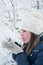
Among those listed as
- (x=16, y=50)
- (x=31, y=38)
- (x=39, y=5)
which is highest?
(x=31, y=38)

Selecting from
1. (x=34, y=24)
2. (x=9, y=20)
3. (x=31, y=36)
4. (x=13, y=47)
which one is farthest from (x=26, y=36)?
(x=9, y=20)

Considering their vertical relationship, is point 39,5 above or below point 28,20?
below

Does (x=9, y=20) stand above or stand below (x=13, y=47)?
below

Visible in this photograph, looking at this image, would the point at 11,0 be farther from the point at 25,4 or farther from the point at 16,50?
the point at 16,50

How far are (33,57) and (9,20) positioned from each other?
2.28 metres

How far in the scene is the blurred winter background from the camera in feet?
10.6

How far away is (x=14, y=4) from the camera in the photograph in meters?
5.53

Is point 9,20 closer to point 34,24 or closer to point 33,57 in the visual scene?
point 34,24

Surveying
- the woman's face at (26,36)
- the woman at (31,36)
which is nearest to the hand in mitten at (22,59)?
the woman at (31,36)

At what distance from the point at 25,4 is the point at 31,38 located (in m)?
3.09

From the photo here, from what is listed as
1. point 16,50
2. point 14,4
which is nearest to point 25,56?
point 16,50

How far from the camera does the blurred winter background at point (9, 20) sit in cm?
324

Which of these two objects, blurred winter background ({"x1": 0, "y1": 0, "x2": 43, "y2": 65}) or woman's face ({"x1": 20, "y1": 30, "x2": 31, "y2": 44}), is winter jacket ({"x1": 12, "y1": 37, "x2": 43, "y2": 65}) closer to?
woman's face ({"x1": 20, "y1": 30, "x2": 31, "y2": 44})

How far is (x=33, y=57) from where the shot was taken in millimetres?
2635
